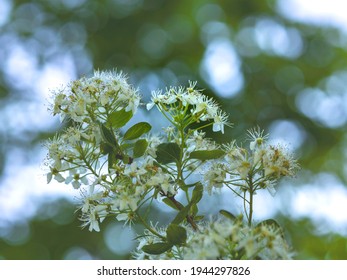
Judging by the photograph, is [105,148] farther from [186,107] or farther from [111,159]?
[186,107]

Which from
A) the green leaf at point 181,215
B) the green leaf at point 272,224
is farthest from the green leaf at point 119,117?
the green leaf at point 272,224

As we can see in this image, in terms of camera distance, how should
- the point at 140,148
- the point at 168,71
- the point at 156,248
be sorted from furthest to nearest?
the point at 168,71, the point at 140,148, the point at 156,248

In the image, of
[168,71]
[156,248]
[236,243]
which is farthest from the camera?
[168,71]

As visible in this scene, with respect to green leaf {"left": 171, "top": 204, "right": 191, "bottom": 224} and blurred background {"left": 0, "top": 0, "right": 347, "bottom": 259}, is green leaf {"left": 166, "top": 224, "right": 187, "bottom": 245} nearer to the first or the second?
green leaf {"left": 171, "top": 204, "right": 191, "bottom": 224}

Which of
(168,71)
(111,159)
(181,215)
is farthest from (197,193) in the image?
(168,71)

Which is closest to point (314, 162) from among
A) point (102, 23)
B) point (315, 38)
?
point (315, 38)
